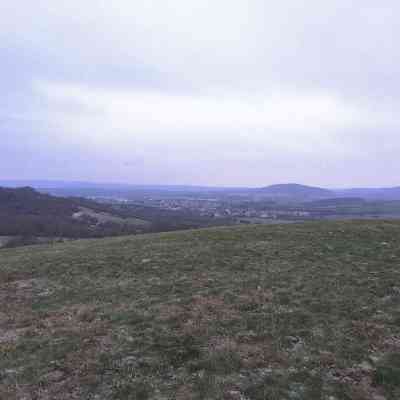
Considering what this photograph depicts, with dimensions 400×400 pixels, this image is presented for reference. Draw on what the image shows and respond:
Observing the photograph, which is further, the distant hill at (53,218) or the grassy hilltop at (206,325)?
the distant hill at (53,218)

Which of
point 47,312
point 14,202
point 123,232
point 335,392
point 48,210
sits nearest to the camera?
point 335,392

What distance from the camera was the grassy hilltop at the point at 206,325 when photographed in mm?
7875

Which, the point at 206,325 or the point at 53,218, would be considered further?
the point at 53,218

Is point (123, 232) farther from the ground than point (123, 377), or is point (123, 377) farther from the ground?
point (123, 377)

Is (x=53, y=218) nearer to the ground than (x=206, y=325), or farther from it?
nearer to the ground

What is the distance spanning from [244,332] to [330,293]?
16.6 ft

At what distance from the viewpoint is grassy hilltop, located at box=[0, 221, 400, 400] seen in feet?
25.8

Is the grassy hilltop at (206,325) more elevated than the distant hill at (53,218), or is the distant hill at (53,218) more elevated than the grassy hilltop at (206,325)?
the grassy hilltop at (206,325)

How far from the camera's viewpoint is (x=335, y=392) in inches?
290

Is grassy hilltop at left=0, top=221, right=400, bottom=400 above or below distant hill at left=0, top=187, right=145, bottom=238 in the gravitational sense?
above

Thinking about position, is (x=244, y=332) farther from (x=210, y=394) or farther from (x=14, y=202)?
(x=14, y=202)

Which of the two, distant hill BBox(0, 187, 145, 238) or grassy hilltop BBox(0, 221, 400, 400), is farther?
distant hill BBox(0, 187, 145, 238)

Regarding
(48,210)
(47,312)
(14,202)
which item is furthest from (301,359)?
(14,202)

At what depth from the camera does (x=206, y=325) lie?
11.2 metres
